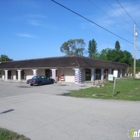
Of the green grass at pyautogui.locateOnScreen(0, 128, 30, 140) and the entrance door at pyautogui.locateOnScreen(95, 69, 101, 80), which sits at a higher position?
the entrance door at pyautogui.locateOnScreen(95, 69, 101, 80)

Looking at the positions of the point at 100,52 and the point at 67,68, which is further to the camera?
the point at 100,52

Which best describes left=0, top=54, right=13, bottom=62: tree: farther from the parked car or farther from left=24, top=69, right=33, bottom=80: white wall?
the parked car

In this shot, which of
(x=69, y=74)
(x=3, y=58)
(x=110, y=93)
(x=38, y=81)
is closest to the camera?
(x=110, y=93)

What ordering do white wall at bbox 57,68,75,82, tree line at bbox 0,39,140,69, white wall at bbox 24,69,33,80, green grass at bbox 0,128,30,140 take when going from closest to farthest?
green grass at bbox 0,128,30,140 → white wall at bbox 57,68,75,82 → white wall at bbox 24,69,33,80 → tree line at bbox 0,39,140,69

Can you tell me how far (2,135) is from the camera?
5.49m

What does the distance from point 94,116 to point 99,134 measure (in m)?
2.21

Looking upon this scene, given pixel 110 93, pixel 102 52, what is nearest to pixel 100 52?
pixel 102 52

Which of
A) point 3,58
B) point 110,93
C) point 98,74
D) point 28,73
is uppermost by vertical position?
point 3,58

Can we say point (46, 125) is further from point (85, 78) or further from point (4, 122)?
point (85, 78)

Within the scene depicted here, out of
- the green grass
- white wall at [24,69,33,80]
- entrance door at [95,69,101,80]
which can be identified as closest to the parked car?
white wall at [24,69,33,80]

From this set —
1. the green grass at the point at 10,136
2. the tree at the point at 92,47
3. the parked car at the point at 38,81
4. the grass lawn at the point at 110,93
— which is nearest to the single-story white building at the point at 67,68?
the parked car at the point at 38,81

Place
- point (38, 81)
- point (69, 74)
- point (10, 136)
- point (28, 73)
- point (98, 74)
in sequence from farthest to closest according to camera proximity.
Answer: point (28, 73)
point (98, 74)
point (69, 74)
point (38, 81)
point (10, 136)

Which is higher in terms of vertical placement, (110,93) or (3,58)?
(3,58)

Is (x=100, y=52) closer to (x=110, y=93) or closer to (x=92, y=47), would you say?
(x=92, y=47)
